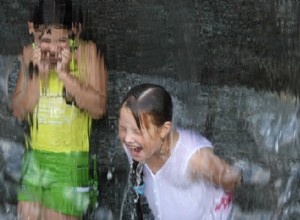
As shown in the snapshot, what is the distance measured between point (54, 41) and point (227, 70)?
78 cm

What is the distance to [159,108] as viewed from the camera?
7.39 feet

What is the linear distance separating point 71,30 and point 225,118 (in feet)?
2.62

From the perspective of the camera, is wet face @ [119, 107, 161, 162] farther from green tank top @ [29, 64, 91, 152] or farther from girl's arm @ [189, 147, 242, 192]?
green tank top @ [29, 64, 91, 152]

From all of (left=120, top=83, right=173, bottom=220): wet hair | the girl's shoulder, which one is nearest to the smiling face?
(left=120, top=83, right=173, bottom=220): wet hair

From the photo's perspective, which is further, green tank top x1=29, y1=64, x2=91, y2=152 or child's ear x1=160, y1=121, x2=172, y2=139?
green tank top x1=29, y1=64, x2=91, y2=152

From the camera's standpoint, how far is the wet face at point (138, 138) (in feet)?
7.32

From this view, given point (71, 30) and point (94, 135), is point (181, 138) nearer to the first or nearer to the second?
point (94, 135)

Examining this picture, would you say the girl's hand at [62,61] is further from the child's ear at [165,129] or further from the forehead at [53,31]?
the child's ear at [165,129]

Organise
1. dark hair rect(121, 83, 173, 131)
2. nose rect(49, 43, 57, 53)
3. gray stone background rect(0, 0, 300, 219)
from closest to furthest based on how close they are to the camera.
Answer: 1. dark hair rect(121, 83, 173, 131)
2. gray stone background rect(0, 0, 300, 219)
3. nose rect(49, 43, 57, 53)

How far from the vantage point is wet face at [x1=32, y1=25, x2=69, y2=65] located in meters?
2.49

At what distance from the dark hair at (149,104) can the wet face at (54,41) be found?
0.42 m

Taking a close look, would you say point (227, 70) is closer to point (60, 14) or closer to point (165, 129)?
point (165, 129)

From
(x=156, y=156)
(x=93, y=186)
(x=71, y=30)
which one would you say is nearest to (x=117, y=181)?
(x=93, y=186)

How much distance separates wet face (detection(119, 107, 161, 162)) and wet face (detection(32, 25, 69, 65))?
0.45 metres
